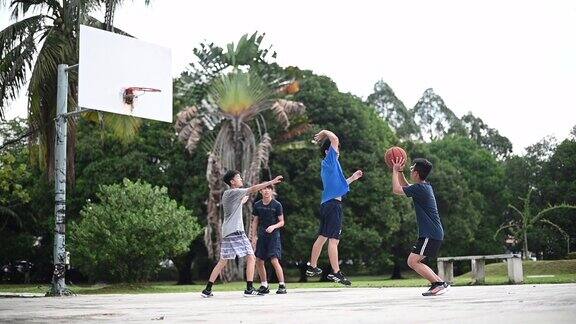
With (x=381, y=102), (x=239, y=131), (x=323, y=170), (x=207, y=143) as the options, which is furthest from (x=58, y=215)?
(x=381, y=102)

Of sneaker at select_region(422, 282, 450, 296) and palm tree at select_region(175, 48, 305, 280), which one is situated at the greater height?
palm tree at select_region(175, 48, 305, 280)

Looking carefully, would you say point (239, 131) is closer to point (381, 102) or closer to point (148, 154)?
point (148, 154)

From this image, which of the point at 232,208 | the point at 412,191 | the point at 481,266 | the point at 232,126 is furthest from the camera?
the point at 232,126

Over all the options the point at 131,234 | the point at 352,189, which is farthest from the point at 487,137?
the point at 131,234

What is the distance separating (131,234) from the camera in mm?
20234

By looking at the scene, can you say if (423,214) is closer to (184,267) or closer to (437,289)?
(437,289)

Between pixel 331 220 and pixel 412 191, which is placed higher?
pixel 412 191

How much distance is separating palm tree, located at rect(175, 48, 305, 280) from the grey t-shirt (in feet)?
68.2

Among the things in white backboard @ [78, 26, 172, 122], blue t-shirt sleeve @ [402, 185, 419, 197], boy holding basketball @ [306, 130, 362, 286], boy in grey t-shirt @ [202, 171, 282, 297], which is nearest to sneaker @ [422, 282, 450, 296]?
blue t-shirt sleeve @ [402, 185, 419, 197]

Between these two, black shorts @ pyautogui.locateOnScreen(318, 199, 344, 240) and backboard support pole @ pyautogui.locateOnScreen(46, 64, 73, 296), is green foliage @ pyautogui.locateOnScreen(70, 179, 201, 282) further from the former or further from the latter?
black shorts @ pyautogui.locateOnScreen(318, 199, 344, 240)

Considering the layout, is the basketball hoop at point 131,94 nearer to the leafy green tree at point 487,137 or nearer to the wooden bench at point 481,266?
the wooden bench at point 481,266

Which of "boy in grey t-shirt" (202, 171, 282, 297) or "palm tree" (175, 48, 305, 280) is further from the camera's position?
"palm tree" (175, 48, 305, 280)

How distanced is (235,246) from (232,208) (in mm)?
520

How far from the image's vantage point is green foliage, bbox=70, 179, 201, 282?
66.2 feet
